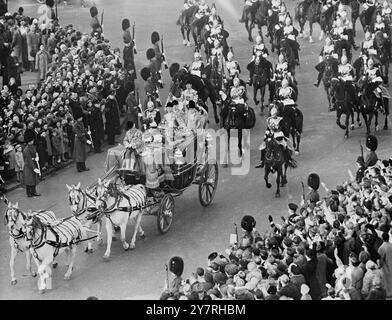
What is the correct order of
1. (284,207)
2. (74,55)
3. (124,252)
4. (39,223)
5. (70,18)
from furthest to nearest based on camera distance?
1. (70,18)
2. (74,55)
3. (284,207)
4. (124,252)
5. (39,223)

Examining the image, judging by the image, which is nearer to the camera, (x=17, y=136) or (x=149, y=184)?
(x=149, y=184)

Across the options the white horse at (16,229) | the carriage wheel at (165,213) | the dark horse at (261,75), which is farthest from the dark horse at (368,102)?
the white horse at (16,229)

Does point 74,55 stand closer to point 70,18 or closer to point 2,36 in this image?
point 2,36

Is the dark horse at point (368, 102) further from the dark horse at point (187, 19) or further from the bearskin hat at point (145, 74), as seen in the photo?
the dark horse at point (187, 19)

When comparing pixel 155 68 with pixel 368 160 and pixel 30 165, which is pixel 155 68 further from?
pixel 368 160

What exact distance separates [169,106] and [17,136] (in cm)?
318

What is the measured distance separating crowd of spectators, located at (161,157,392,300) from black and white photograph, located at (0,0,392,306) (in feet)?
0.10

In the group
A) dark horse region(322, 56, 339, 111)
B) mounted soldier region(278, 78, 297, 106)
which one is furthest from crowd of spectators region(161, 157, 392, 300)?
dark horse region(322, 56, 339, 111)

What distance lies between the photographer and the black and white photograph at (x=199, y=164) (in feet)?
61.3

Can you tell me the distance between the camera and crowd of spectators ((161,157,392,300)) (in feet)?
56.1
